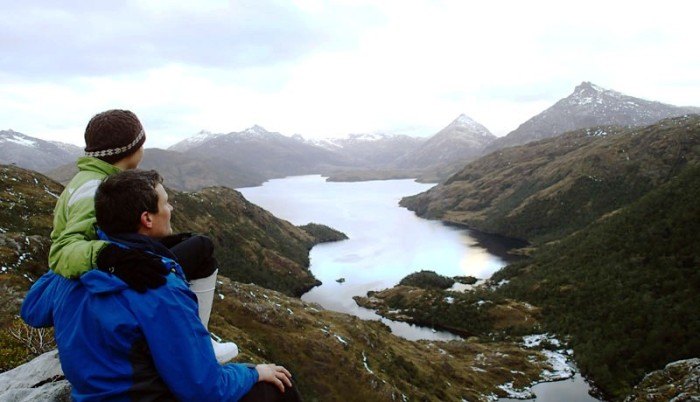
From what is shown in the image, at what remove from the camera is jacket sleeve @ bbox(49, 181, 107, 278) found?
14.1 ft

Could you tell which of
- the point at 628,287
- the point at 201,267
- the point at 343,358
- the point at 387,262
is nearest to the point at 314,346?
the point at 343,358

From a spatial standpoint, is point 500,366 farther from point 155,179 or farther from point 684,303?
point 155,179

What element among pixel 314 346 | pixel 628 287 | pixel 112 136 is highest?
pixel 112 136

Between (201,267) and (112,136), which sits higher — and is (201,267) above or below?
below

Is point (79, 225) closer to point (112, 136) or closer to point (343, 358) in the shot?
point (112, 136)

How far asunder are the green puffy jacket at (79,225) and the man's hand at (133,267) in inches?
5.5

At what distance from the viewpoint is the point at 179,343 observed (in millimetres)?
4094

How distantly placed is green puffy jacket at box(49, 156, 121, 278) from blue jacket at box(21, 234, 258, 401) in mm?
192

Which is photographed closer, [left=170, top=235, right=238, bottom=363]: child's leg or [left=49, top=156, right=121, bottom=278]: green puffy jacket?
[left=49, top=156, right=121, bottom=278]: green puffy jacket

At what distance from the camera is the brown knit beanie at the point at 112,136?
5.66m

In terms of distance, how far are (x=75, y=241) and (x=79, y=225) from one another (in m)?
0.26

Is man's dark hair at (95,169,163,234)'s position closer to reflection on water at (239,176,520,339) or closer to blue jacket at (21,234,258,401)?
blue jacket at (21,234,258,401)

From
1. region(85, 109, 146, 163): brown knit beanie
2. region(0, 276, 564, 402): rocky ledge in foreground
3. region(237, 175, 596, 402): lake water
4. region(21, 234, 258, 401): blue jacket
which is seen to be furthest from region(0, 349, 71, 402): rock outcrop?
region(237, 175, 596, 402): lake water

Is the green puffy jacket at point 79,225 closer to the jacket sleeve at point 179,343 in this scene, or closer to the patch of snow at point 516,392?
the jacket sleeve at point 179,343
